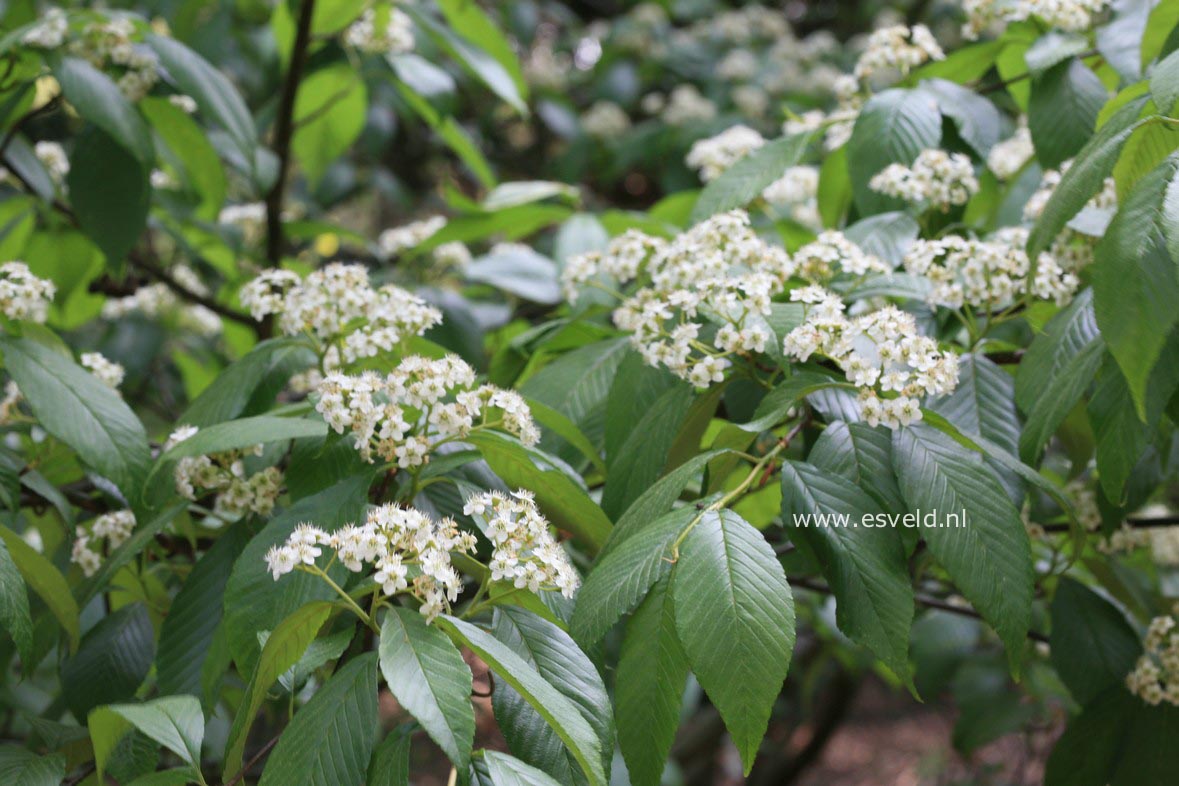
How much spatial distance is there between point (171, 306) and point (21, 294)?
70.6 inches

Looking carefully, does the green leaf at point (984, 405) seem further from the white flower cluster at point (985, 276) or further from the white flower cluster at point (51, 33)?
the white flower cluster at point (51, 33)

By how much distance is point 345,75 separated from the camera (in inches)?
127

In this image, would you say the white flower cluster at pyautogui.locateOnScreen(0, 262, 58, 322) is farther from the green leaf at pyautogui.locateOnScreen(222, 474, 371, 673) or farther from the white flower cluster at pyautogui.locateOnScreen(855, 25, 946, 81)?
the white flower cluster at pyautogui.locateOnScreen(855, 25, 946, 81)

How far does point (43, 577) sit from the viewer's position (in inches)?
60.8

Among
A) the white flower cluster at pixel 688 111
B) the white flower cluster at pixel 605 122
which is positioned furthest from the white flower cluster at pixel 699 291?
the white flower cluster at pixel 605 122

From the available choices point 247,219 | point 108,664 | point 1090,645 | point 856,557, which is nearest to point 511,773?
point 856,557

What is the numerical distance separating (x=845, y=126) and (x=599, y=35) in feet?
11.6

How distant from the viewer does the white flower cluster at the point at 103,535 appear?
1.78 meters

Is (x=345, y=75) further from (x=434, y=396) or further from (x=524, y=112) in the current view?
(x=434, y=396)

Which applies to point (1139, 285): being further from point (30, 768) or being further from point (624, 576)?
point (30, 768)

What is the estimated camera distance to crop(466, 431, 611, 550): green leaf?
1.49 metres

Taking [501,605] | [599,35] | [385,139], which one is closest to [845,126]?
[501,605]

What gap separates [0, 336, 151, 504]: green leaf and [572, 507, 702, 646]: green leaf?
77 centimetres

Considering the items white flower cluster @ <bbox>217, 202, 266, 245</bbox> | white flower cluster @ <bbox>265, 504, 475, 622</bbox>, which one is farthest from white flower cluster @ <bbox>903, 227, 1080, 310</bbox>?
white flower cluster @ <bbox>217, 202, 266, 245</bbox>
